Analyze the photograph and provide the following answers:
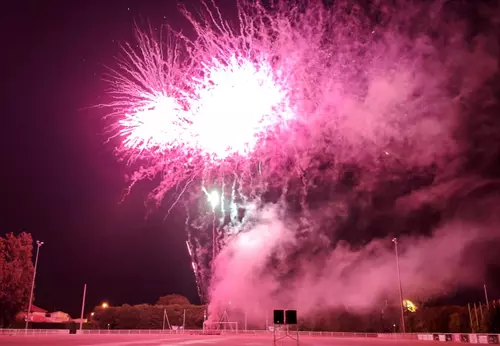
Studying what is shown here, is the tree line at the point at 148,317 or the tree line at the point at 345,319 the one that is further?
the tree line at the point at 148,317

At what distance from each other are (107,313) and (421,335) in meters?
53.5

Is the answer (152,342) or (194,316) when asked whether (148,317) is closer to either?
(194,316)

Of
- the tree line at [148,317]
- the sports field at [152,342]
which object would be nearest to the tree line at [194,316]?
the tree line at [148,317]

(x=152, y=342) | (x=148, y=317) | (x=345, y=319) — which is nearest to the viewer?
(x=152, y=342)

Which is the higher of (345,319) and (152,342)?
(345,319)

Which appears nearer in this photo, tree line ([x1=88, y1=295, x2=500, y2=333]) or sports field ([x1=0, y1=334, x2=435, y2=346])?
sports field ([x1=0, y1=334, x2=435, y2=346])

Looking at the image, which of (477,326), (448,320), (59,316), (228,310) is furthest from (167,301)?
(477,326)

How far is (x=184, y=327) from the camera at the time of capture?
78312mm

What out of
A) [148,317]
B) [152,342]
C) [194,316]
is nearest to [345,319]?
[194,316]

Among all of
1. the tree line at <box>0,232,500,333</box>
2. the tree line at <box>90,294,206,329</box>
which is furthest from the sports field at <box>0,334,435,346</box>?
the tree line at <box>90,294,206,329</box>

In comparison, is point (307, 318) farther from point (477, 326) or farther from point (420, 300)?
point (477, 326)

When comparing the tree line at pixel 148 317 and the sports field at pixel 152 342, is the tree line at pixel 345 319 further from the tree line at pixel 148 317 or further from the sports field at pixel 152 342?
the sports field at pixel 152 342

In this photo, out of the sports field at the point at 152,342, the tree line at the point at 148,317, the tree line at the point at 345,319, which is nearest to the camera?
the sports field at the point at 152,342

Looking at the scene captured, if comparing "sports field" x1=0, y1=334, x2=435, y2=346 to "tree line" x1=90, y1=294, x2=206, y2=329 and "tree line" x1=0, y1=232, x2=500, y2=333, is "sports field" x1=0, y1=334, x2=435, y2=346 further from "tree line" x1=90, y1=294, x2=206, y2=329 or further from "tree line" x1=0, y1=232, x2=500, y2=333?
"tree line" x1=90, y1=294, x2=206, y2=329
